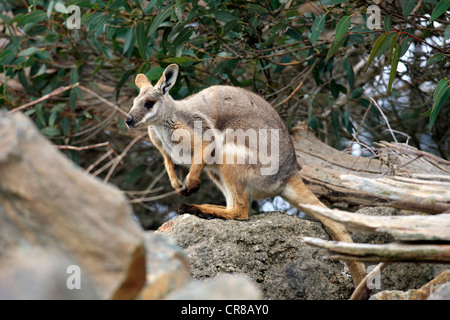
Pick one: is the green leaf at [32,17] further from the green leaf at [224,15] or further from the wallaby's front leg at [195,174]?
the wallaby's front leg at [195,174]

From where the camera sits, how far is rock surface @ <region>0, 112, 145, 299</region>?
2340 mm

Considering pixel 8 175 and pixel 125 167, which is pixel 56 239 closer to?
pixel 8 175

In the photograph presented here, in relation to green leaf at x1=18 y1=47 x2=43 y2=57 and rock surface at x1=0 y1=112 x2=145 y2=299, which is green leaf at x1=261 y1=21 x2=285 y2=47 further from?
rock surface at x1=0 y1=112 x2=145 y2=299

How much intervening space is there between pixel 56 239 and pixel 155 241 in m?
0.78

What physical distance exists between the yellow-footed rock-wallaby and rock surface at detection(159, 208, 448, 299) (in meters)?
0.50

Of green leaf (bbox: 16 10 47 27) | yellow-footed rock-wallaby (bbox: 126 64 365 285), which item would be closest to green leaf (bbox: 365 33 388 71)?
yellow-footed rock-wallaby (bbox: 126 64 365 285)

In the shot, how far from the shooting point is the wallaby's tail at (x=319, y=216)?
472 cm

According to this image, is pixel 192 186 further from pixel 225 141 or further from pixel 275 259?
pixel 275 259

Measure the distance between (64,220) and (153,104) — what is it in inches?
136

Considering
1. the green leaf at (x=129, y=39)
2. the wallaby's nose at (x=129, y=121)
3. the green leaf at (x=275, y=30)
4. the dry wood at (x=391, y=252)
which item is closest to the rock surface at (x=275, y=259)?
the wallaby's nose at (x=129, y=121)

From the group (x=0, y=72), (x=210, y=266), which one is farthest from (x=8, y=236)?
(x=0, y=72)

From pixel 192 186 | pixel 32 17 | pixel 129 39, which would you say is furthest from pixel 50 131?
pixel 192 186

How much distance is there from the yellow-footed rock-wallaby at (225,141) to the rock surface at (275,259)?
50 centimetres

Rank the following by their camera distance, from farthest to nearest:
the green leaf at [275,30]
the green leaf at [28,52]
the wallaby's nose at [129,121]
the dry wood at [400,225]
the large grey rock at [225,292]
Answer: the green leaf at [28,52] < the green leaf at [275,30] < the wallaby's nose at [129,121] < the dry wood at [400,225] < the large grey rock at [225,292]
